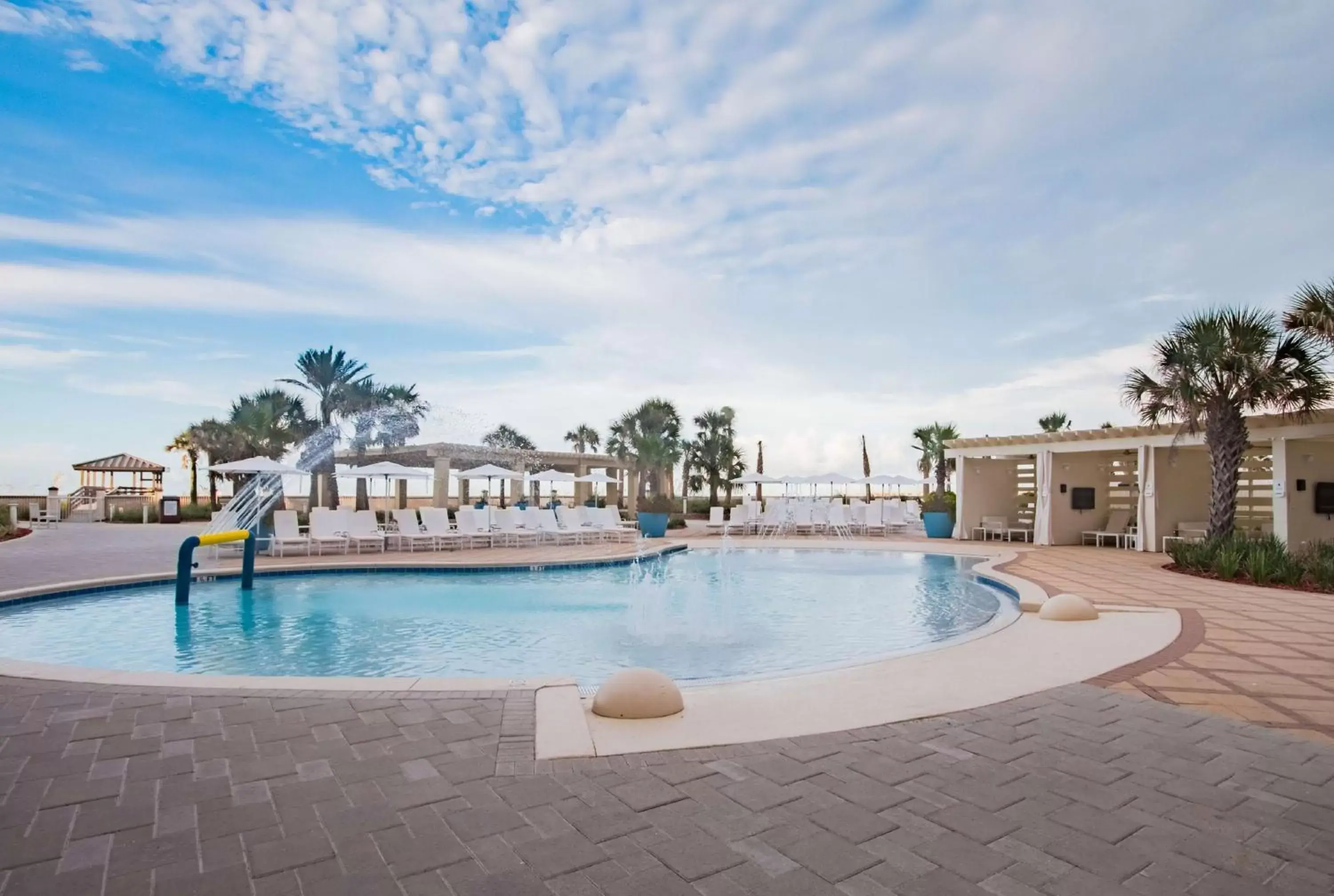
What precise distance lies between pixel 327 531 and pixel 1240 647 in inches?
494

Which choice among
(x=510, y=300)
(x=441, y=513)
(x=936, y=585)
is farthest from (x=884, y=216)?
(x=441, y=513)

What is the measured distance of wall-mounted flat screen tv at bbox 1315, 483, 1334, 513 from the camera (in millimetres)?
12578

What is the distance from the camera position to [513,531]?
15.2 meters

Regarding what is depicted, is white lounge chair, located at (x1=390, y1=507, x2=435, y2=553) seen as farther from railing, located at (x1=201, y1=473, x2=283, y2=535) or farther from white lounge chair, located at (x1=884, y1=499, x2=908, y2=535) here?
white lounge chair, located at (x1=884, y1=499, x2=908, y2=535)

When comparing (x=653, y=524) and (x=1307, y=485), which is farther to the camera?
(x=653, y=524)

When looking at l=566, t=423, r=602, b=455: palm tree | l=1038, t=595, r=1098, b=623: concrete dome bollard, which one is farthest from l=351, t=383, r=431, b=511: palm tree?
l=1038, t=595, r=1098, b=623: concrete dome bollard

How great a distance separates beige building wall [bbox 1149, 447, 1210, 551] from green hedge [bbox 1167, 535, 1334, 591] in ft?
11.3

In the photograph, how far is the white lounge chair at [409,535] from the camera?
1373 cm

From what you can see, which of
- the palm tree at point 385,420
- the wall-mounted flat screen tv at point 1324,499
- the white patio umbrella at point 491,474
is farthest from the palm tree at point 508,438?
the wall-mounted flat screen tv at point 1324,499

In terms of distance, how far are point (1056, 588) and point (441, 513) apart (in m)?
10.7

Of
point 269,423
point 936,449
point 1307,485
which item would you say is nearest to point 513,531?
point 1307,485

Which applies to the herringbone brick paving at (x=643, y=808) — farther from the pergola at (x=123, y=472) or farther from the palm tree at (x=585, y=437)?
the palm tree at (x=585, y=437)

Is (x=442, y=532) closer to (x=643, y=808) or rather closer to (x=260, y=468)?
(x=260, y=468)

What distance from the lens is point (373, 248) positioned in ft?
42.7
